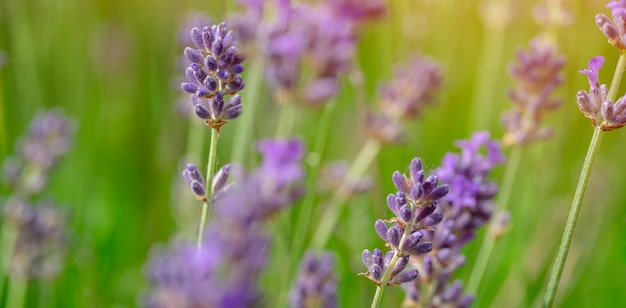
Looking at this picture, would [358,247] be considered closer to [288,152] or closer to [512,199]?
[512,199]

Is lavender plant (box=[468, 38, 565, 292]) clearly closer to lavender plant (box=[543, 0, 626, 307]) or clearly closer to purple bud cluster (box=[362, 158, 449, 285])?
lavender plant (box=[543, 0, 626, 307])

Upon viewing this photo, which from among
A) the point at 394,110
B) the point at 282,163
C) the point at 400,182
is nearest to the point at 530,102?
the point at 394,110

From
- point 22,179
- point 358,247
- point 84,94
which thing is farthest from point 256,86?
point 84,94

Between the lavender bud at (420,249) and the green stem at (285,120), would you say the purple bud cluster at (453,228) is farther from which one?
the green stem at (285,120)

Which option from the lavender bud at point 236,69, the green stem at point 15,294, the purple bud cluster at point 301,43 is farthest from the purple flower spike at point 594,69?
the green stem at point 15,294

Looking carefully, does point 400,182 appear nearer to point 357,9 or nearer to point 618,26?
point 618,26
